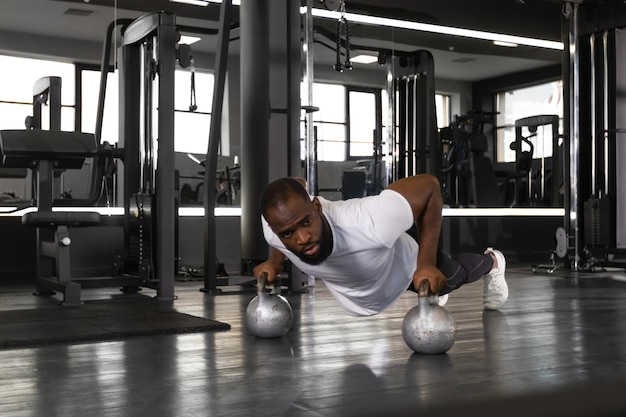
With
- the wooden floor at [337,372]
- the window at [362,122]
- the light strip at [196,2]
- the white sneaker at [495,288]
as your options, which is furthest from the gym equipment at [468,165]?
the wooden floor at [337,372]

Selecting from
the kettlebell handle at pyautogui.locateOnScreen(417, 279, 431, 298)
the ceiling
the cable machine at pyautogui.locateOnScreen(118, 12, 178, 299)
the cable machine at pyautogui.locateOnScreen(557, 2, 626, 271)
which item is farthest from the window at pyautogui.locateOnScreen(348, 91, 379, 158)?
the kettlebell handle at pyautogui.locateOnScreen(417, 279, 431, 298)

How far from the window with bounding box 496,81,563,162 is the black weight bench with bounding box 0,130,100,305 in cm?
496

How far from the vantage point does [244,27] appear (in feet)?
16.3

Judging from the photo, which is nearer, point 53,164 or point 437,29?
point 53,164

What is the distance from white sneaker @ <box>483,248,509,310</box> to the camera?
322 cm

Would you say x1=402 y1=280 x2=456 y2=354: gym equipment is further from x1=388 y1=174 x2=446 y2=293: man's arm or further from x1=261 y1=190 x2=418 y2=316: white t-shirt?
x1=261 y1=190 x2=418 y2=316: white t-shirt

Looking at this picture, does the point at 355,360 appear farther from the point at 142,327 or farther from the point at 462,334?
the point at 142,327

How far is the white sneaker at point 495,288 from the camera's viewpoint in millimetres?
3219

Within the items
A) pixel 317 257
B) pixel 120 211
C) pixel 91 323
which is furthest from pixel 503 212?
pixel 317 257

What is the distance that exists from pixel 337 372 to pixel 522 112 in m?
6.58

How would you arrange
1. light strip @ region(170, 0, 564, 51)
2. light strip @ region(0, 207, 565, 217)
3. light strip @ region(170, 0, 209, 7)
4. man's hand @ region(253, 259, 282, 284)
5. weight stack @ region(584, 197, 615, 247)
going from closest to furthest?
man's hand @ region(253, 259, 282, 284), light strip @ region(0, 207, 565, 217), weight stack @ region(584, 197, 615, 247), light strip @ region(170, 0, 209, 7), light strip @ region(170, 0, 564, 51)

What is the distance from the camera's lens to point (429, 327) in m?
2.28

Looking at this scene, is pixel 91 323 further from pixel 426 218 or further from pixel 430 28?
pixel 430 28

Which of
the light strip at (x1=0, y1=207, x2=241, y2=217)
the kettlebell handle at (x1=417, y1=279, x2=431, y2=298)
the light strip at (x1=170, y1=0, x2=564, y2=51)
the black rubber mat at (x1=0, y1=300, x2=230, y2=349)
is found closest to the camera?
the kettlebell handle at (x1=417, y1=279, x2=431, y2=298)
